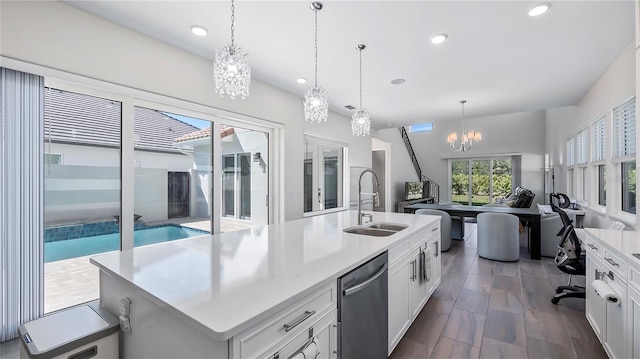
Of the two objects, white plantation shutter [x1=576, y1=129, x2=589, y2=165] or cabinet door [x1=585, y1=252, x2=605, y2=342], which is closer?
cabinet door [x1=585, y1=252, x2=605, y2=342]

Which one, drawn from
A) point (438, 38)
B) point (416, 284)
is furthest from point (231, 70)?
point (416, 284)

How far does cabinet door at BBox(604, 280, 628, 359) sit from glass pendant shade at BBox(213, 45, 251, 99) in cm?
279

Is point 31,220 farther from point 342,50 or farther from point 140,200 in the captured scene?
point 342,50

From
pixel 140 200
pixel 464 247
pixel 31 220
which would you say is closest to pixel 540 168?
pixel 464 247

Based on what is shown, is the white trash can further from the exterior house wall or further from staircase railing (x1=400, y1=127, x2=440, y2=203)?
staircase railing (x1=400, y1=127, x2=440, y2=203)

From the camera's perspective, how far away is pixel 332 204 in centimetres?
579

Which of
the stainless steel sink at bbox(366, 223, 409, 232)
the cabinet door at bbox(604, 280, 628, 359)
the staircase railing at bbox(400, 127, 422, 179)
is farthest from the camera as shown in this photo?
the staircase railing at bbox(400, 127, 422, 179)

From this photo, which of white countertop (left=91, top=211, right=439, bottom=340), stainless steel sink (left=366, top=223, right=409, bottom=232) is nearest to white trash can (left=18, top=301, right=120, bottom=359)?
white countertop (left=91, top=211, right=439, bottom=340)

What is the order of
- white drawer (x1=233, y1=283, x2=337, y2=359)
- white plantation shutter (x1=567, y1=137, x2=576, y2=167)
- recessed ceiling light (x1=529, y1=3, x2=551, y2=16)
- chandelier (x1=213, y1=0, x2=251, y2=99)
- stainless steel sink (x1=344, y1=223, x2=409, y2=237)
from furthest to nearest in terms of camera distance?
1. white plantation shutter (x1=567, y1=137, x2=576, y2=167)
2. stainless steel sink (x1=344, y1=223, x2=409, y2=237)
3. recessed ceiling light (x1=529, y1=3, x2=551, y2=16)
4. chandelier (x1=213, y1=0, x2=251, y2=99)
5. white drawer (x1=233, y1=283, x2=337, y2=359)

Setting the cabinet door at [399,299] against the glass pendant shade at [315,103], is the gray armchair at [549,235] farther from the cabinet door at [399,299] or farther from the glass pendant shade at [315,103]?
the glass pendant shade at [315,103]

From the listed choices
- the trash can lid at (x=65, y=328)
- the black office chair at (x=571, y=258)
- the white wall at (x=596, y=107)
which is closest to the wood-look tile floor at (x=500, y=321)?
the black office chair at (x=571, y=258)

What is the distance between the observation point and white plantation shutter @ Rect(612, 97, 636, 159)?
3006mm

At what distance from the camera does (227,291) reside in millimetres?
1063

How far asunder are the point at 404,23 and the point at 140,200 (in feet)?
10.3
